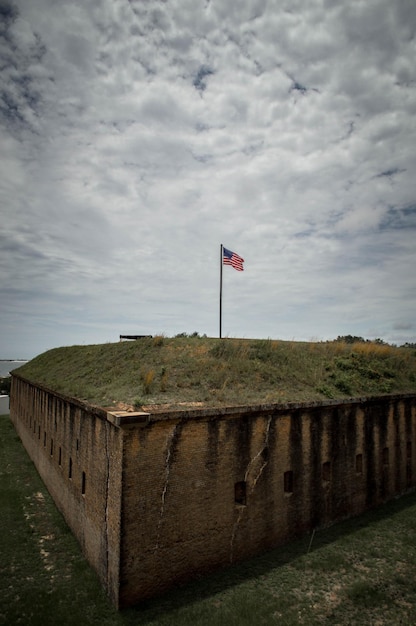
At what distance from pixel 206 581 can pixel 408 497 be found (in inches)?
358

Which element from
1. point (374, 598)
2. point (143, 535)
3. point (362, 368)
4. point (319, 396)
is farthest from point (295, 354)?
point (143, 535)

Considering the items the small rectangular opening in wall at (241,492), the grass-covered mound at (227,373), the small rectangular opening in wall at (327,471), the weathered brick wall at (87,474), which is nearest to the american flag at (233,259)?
the grass-covered mound at (227,373)

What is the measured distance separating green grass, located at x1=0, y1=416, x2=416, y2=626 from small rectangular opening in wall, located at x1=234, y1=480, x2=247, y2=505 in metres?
1.46

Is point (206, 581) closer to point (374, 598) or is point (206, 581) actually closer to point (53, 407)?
point (374, 598)

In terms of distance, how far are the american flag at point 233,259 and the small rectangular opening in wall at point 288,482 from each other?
9912 millimetres

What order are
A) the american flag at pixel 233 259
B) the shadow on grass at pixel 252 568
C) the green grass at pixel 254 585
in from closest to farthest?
the green grass at pixel 254 585
the shadow on grass at pixel 252 568
the american flag at pixel 233 259

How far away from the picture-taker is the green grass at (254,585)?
22.8 feet

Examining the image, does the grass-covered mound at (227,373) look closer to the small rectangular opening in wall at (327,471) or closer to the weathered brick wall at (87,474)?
the weathered brick wall at (87,474)

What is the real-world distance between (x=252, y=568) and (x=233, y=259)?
12.3m

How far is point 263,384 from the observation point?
11492 millimetres

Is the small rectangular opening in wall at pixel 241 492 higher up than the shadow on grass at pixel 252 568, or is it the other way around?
the small rectangular opening in wall at pixel 241 492

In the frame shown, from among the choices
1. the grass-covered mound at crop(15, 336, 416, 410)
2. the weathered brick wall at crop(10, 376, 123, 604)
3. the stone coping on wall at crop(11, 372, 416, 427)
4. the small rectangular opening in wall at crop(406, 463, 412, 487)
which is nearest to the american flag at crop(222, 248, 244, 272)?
the grass-covered mound at crop(15, 336, 416, 410)

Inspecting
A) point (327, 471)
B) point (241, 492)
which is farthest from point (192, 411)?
point (327, 471)

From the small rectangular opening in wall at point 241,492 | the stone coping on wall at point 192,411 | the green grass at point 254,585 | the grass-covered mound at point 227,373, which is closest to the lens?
the green grass at point 254,585
